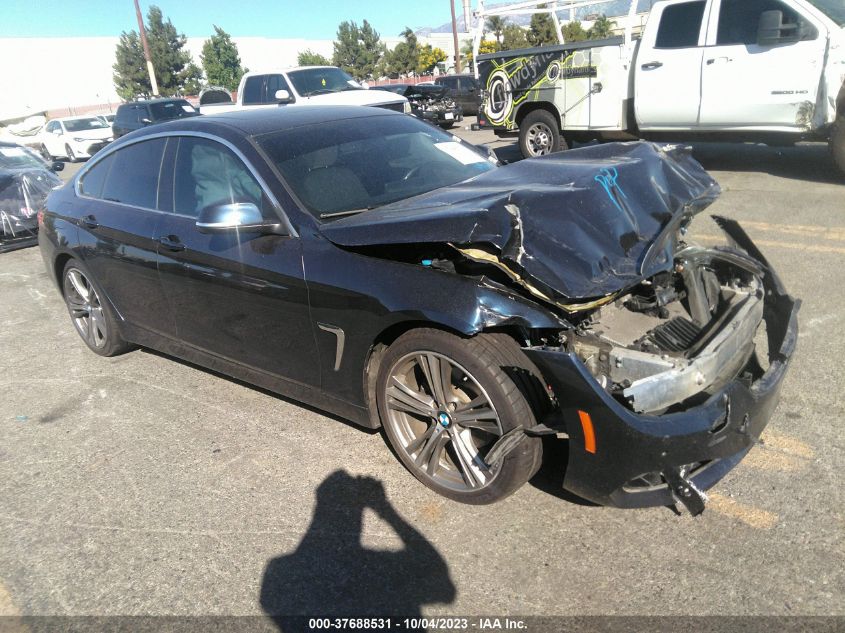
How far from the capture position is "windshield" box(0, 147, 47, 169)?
9954 mm

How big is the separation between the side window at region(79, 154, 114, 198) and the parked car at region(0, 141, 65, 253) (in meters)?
5.09

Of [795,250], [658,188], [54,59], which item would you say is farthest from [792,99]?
[54,59]

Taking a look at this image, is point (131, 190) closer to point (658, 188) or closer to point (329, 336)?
point (329, 336)

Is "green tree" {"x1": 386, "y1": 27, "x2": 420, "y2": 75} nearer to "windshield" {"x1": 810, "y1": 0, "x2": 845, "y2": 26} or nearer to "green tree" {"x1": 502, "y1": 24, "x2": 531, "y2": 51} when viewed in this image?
"green tree" {"x1": 502, "y1": 24, "x2": 531, "y2": 51}

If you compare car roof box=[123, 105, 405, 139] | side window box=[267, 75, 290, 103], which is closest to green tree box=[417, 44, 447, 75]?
side window box=[267, 75, 290, 103]

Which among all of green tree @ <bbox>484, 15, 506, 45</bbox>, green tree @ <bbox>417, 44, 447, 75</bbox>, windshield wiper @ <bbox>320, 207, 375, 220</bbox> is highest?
green tree @ <bbox>484, 15, 506, 45</bbox>

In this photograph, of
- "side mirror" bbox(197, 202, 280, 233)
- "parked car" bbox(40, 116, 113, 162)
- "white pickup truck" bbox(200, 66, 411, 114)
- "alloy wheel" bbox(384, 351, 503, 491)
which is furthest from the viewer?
"parked car" bbox(40, 116, 113, 162)

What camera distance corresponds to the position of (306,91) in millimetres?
14203

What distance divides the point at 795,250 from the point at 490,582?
4802mm

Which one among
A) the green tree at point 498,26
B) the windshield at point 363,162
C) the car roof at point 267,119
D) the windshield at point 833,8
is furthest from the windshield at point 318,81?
the windshield at point 363,162

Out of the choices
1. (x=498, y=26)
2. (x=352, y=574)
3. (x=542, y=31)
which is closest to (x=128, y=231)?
(x=352, y=574)

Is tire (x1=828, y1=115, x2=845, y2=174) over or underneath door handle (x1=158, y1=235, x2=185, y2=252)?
underneath

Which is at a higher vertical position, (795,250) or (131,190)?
(131,190)

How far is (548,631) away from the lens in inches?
91.1
